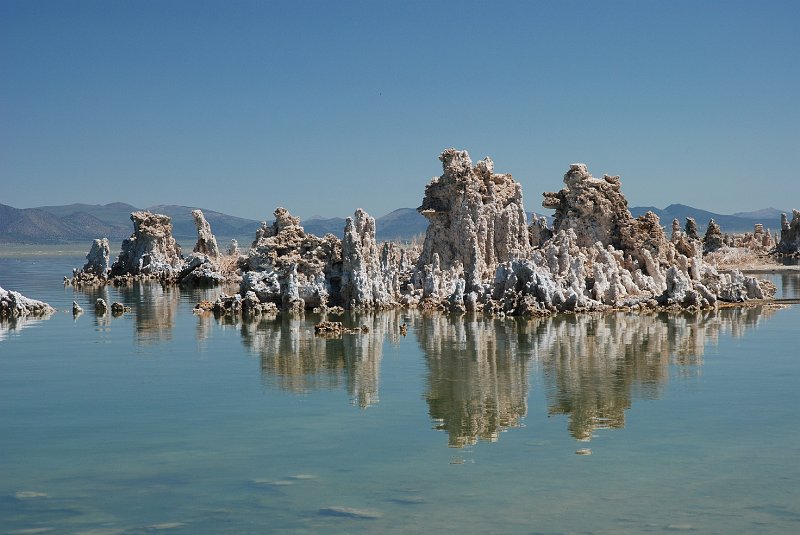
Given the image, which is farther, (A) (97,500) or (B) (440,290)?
(B) (440,290)

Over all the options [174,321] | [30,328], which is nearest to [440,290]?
[174,321]

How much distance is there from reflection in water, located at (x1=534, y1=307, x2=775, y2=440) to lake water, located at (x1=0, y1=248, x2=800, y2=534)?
0.39ft

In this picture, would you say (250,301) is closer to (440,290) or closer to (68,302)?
(440,290)

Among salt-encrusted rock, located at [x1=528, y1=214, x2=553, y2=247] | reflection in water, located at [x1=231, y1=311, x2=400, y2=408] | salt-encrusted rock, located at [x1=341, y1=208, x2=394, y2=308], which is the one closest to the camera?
reflection in water, located at [x1=231, y1=311, x2=400, y2=408]

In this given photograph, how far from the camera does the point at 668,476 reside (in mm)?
16406

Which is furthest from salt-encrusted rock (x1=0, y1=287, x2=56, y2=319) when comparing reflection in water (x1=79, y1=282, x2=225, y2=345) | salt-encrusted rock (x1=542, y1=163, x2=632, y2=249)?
salt-encrusted rock (x1=542, y1=163, x2=632, y2=249)

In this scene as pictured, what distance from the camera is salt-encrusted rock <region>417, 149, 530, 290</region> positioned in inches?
1785

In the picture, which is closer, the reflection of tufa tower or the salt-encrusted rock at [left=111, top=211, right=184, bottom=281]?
the reflection of tufa tower

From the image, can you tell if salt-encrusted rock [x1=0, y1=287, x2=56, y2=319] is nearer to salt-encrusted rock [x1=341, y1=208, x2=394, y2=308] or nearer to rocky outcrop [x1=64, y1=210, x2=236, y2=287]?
salt-encrusted rock [x1=341, y1=208, x2=394, y2=308]

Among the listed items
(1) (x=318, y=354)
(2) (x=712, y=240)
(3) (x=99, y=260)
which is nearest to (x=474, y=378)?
(1) (x=318, y=354)

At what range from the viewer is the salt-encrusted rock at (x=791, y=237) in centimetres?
8319

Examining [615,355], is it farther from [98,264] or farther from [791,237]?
[791,237]

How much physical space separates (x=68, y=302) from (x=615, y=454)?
3783cm

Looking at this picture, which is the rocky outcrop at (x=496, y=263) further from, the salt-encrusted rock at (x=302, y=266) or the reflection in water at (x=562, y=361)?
the reflection in water at (x=562, y=361)
